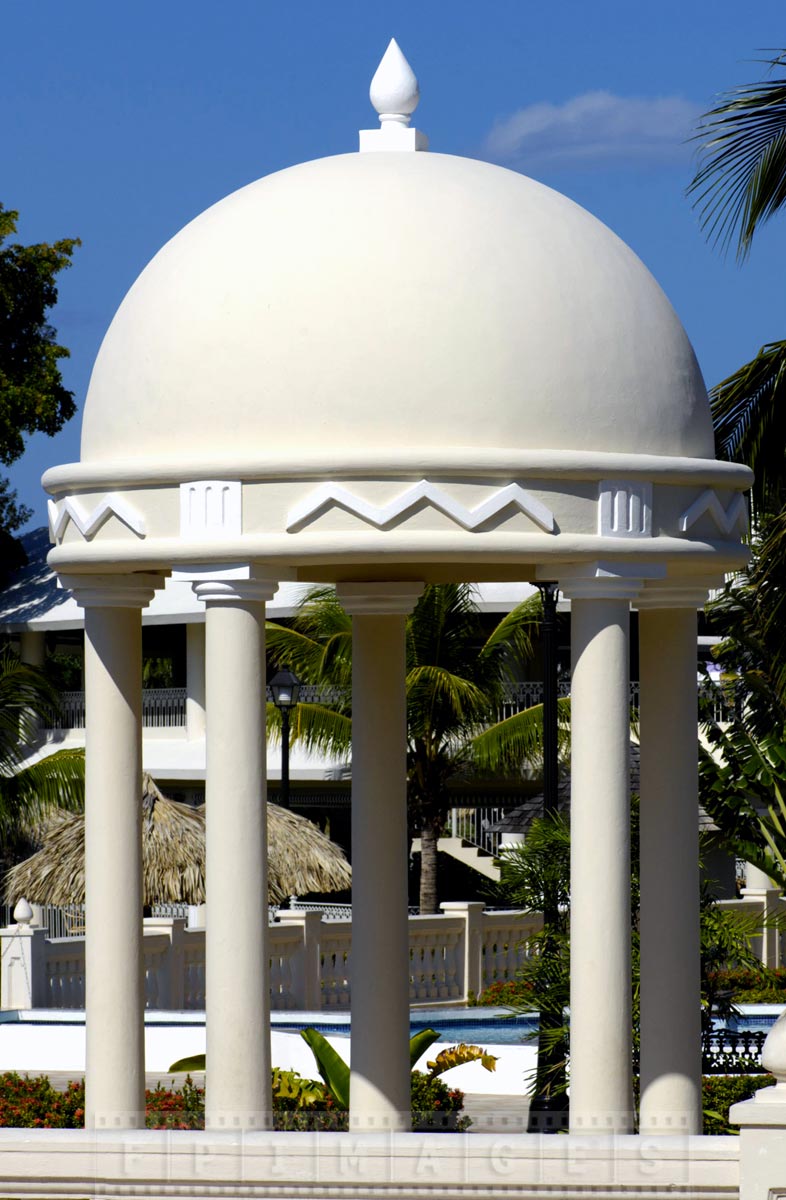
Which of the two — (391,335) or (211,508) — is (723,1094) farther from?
(391,335)

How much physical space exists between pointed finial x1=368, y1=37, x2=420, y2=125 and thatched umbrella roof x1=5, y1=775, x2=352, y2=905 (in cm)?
1826

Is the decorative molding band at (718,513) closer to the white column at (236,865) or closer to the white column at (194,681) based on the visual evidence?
the white column at (236,865)

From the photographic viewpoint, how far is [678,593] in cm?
1159

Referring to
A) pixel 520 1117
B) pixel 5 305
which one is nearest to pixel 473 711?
pixel 5 305

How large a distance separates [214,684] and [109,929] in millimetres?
1854

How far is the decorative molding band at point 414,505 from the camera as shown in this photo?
9.96 m

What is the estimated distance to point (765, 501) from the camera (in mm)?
20234

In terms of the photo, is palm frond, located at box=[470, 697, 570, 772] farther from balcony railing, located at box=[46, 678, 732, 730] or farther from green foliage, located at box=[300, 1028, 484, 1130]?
green foliage, located at box=[300, 1028, 484, 1130]

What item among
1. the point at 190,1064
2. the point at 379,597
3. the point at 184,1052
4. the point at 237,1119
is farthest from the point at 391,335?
the point at 184,1052

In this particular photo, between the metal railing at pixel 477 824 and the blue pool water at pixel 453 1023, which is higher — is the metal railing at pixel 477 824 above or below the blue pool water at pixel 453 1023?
above

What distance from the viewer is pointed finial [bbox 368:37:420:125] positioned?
1197 cm

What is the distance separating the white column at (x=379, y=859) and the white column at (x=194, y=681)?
31.2 metres

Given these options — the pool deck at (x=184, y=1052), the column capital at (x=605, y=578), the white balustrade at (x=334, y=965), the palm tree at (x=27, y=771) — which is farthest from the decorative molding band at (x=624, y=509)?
the palm tree at (x=27, y=771)

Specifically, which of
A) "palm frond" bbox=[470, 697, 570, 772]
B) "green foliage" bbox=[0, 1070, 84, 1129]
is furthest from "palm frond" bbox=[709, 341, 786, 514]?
"palm frond" bbox=[470, 697, 570, 772]
